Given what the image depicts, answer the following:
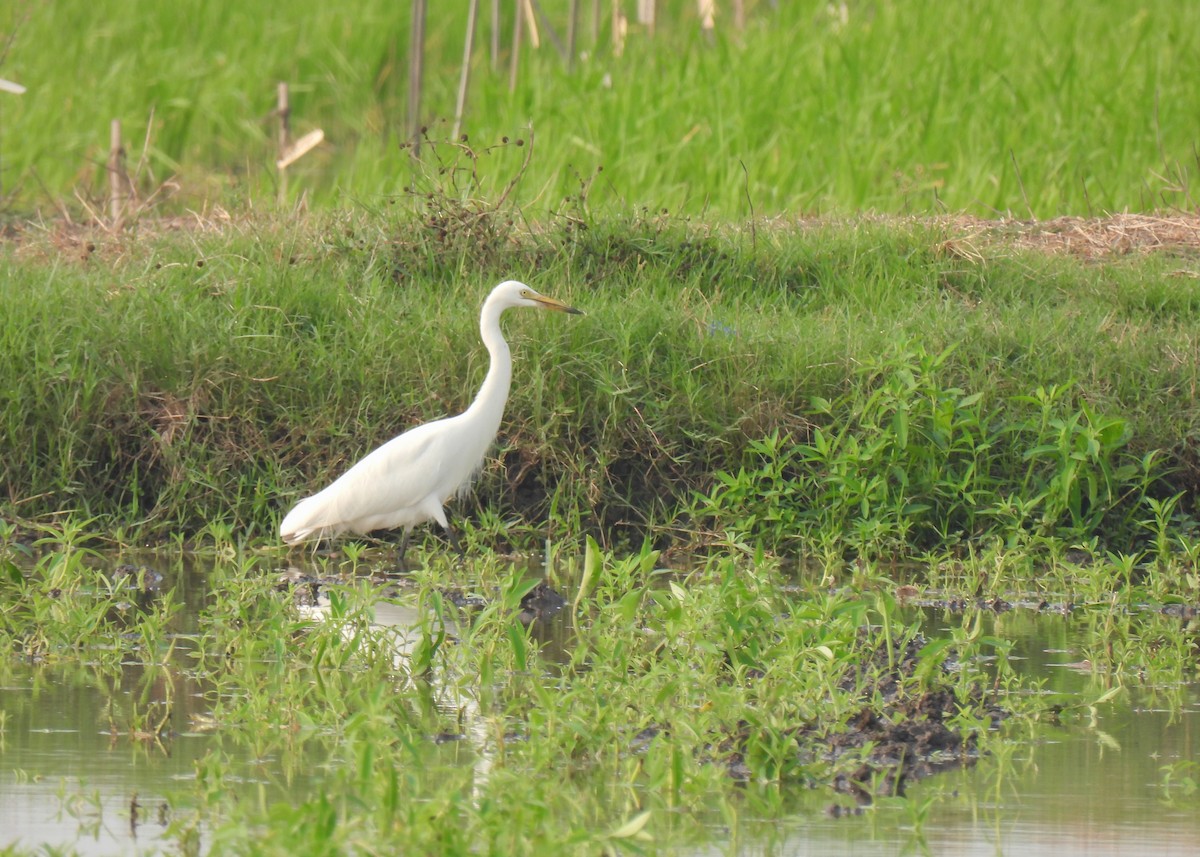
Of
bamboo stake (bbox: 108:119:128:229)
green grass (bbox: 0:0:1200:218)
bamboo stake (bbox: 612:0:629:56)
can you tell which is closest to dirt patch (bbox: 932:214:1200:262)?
green grass (bbox: 0:0:1200:218)

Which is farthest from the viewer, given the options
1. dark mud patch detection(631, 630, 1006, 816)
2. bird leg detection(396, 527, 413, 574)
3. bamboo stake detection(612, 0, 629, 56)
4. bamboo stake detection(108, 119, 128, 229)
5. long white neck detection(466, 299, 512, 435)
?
bamboo stake detection(612, 0, 629, 56)

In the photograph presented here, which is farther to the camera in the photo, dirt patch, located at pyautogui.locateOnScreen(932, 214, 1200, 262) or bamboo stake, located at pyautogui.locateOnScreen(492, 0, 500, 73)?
bamboo stake, located at pyautogui.locateOnScreen(492, 0, 500, 73)

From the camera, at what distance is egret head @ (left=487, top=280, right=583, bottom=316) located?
6.50 m

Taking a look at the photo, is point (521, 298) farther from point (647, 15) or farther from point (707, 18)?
point (707, 18)

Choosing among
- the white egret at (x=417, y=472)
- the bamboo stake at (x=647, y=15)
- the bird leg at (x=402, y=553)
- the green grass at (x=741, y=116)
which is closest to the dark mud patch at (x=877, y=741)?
the white egret at (x=417, y=472)

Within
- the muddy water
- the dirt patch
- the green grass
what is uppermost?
the green grass

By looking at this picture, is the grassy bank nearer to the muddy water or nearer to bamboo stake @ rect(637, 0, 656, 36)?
the muddy water

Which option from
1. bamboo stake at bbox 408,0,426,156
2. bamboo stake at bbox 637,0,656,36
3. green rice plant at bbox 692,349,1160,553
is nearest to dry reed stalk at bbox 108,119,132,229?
bamboo stake at bbox 408,0,426,156

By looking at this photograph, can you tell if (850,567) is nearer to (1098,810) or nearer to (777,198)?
(1098,810)

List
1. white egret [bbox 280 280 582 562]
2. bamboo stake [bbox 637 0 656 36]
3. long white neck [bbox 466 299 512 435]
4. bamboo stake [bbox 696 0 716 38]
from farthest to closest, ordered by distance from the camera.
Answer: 1. bamboo stake [bbox 696 0 716 38]
2. bamboo stake [bbox 637 0 656 36]
3. long white neck [bbox 466 299 512 435]
4. white egret [bbox 280 280 582 562]

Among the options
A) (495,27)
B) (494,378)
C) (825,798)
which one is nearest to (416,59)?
(495,27)

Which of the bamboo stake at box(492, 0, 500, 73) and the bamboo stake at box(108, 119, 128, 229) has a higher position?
the bamboo stake at box(492, 0, 500, 73)

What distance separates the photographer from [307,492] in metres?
6.70

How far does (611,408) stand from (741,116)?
163 inches
